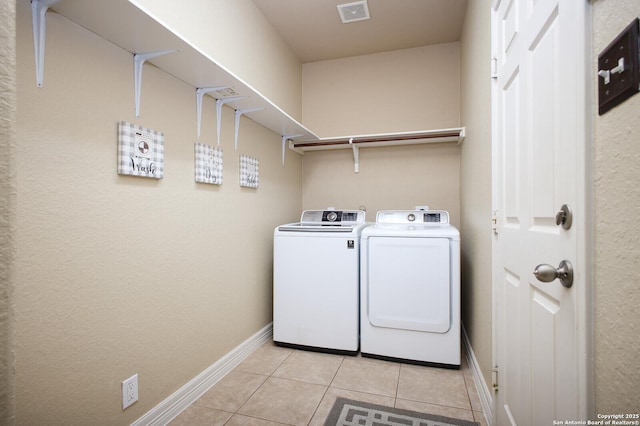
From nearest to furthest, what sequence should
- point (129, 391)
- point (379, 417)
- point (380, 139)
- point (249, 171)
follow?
point (129, 391) < point (379, 417) < point (249, 171) < point (380, 139)

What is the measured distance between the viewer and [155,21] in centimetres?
112

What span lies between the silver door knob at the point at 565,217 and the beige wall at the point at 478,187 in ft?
2.70

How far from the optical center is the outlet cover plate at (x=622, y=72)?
19.9 inches

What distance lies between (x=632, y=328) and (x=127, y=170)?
1.64m

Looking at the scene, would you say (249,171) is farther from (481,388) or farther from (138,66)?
(481,388)

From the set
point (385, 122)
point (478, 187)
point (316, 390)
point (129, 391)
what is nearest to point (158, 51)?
point (129, 391)

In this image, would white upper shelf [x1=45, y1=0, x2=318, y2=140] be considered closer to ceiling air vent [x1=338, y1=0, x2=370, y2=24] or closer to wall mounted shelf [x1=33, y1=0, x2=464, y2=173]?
wall mounted shelf [x1=33, y1=0, x2=464, y2=173]

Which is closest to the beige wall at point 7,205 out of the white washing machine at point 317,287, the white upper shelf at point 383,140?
the white washing machine at point 317,287

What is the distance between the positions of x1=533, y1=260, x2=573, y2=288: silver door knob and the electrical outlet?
163 centimetres

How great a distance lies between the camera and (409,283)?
7.04 ft

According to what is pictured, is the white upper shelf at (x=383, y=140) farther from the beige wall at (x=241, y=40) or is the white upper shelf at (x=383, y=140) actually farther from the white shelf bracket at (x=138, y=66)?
the white shelf bracket at (x=138, y=66)

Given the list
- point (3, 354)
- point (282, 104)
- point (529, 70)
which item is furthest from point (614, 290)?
point (282, 104)

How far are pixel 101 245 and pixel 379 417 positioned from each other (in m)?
1.55

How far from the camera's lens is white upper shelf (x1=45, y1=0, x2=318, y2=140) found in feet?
3.49
